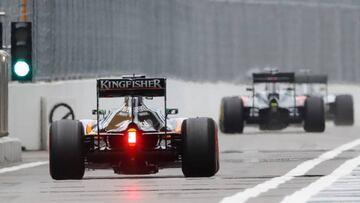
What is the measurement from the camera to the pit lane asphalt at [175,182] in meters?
16.2

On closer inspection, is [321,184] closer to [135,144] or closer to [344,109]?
[135,144]

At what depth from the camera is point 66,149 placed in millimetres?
18812

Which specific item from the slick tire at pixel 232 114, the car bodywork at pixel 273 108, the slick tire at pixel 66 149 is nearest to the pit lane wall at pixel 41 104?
the slick tire at pixel 232 114

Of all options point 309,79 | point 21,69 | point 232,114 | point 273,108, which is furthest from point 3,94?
point 309,79

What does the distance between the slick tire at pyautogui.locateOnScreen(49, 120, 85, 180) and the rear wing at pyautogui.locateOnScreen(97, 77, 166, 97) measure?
0.64 metres

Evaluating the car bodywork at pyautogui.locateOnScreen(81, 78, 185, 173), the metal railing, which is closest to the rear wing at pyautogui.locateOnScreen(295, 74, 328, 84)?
the metal railing

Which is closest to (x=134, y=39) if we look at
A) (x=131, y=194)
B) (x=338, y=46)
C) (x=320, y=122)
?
(x=320, y=122)

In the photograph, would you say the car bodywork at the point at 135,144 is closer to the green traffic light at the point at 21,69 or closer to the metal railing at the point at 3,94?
the green traffic light at the point at 21,69

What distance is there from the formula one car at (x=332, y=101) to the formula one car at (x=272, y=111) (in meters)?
3.87

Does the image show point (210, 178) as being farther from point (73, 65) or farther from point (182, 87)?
point (182, 87)

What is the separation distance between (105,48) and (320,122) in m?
5.95

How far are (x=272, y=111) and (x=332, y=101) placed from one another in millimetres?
6865

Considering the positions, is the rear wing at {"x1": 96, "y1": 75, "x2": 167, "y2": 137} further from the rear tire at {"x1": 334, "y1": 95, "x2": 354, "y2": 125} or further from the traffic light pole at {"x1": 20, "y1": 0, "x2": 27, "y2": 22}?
the rear tire at {"x1": 334, "y1": 95, "x2": 354, "y2": 125}

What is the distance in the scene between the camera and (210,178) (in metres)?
19.3
